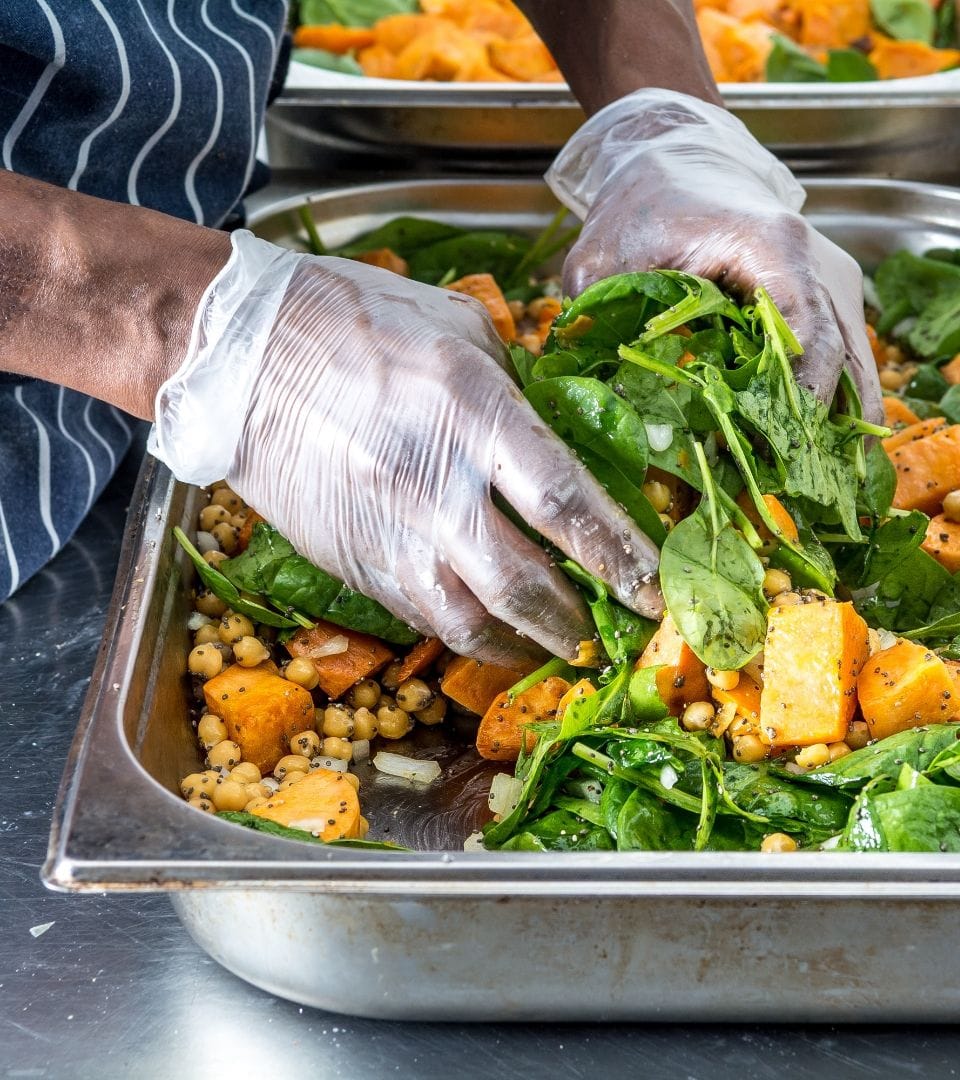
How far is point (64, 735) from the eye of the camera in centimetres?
169

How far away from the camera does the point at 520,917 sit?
3.71 ft

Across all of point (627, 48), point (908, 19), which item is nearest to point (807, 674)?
point (627, 48)

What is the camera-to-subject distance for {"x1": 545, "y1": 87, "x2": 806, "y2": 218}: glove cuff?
1977mm

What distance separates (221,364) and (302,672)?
1.38ft

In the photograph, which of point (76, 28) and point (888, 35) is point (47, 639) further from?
point (888, 35)

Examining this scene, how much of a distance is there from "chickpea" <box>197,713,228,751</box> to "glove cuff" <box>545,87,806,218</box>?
3.50 ft

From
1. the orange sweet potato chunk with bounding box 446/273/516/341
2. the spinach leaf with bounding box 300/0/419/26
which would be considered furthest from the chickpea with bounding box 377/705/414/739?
the spinach leaf with bounding box 300/0/419/26

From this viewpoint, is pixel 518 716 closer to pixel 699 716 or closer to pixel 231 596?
pixel 699 716

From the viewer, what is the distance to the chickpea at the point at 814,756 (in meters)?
1.36

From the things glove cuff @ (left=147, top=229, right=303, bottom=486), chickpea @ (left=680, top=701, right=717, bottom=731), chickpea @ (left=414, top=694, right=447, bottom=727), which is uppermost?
glove cuff @ (left=147, top=229, right=303, bottom=486)

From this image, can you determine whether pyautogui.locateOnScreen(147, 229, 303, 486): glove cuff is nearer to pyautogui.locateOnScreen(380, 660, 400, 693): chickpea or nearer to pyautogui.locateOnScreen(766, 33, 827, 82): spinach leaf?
pyautogui.locateOnScreen(380, 660, 400, 693): chickpea

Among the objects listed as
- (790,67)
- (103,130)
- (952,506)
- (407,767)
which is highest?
(103,130)

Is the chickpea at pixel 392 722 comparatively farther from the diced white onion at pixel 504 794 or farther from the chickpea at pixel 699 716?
the chickpea at pixel 699 716

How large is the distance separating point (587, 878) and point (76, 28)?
135 cm
